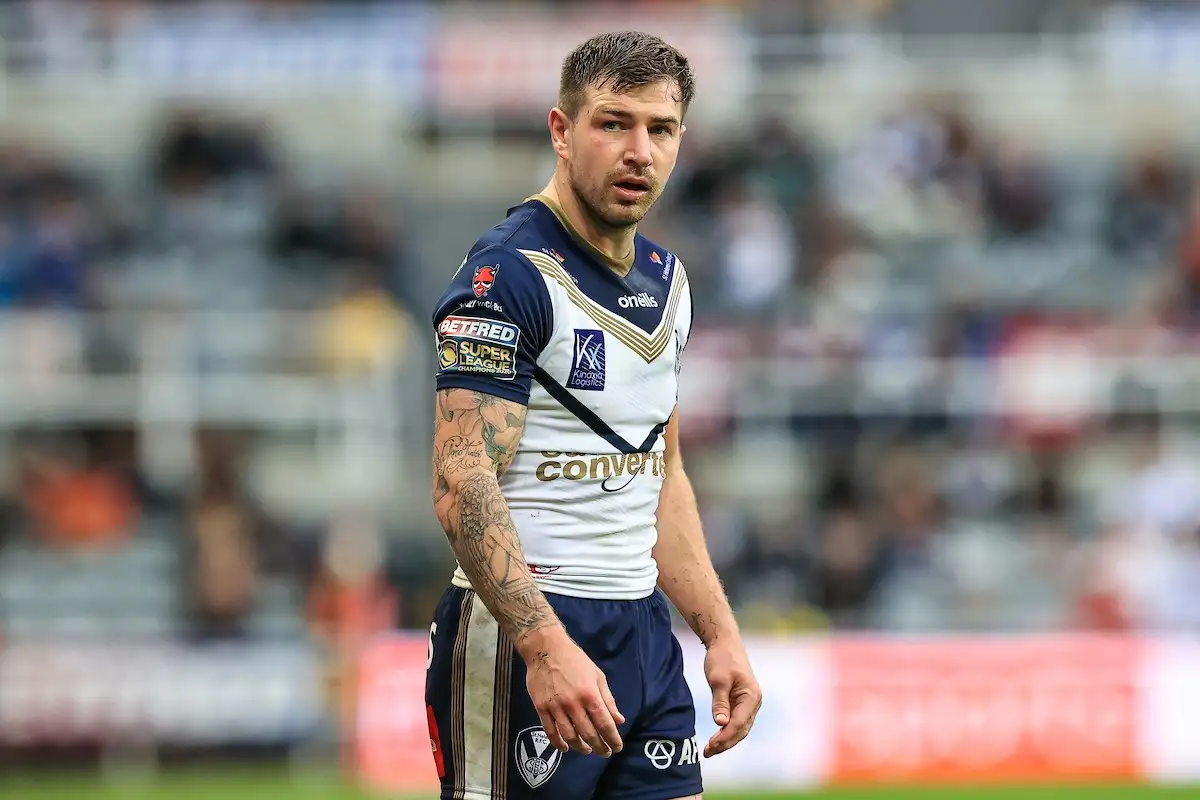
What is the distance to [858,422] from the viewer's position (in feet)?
49.5

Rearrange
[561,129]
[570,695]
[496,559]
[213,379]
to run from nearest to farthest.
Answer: [570,695], [496,559], [561,129], [213,379]

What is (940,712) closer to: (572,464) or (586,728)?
(572,464)

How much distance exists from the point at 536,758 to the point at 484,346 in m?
0.94

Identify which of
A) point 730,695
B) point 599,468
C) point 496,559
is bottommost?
point 730,695

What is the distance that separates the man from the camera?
13.4 ft

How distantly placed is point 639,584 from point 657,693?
26 cm

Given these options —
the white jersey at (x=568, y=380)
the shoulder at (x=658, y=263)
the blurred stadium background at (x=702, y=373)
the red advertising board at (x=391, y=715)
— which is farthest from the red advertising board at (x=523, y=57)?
the white jersey at (x=568, y=380)

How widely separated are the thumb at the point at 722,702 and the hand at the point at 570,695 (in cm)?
59

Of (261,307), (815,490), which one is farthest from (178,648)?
(815,490)

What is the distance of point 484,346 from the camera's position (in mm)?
4066

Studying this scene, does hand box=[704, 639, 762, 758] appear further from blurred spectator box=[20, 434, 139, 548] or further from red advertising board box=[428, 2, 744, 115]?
red advertising board box=[428, 2, 744, 115]

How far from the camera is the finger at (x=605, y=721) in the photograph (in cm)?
384

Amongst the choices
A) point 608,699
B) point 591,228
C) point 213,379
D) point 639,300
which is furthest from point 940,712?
point 608,699

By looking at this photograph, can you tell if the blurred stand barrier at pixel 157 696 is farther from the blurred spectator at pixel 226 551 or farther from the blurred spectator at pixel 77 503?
the blurred spectator at pixel 77 503
